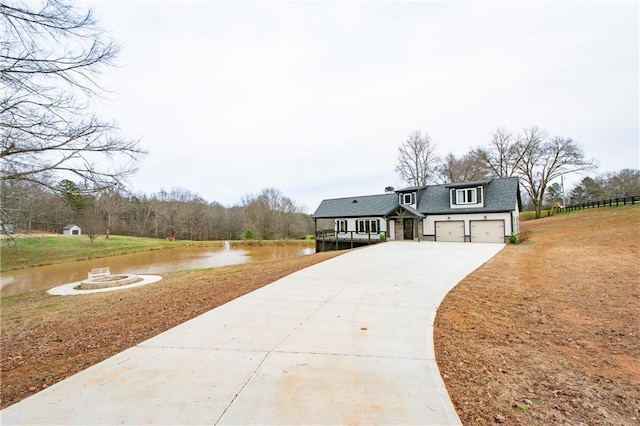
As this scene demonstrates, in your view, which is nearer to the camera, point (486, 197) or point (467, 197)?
point (486, 197)

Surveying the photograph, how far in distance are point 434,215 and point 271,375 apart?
22.2 meters

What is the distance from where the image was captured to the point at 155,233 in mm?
53812

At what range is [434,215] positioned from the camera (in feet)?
75.8

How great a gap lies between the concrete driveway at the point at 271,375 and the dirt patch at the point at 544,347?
0.36 meters

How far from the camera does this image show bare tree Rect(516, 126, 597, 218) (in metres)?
31.6

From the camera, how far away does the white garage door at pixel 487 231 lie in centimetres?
2052

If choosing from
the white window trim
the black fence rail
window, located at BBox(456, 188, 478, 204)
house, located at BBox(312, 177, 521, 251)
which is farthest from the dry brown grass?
the black fence rail

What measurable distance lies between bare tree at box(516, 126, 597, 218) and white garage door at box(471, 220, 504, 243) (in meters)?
19.5

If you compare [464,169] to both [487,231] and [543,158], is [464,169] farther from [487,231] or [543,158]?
[487,231]

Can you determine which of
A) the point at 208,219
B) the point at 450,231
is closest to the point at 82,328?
the point at 450,231

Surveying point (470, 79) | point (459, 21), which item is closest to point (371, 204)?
→ point (470, 79)

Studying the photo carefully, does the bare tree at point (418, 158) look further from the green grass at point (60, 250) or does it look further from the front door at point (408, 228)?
the green grass at point (60, 250)

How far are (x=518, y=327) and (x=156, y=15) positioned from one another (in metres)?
10.2

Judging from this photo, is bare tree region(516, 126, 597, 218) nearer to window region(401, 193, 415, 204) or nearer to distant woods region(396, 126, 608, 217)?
distant woods region(396, 126, 608, 217)
